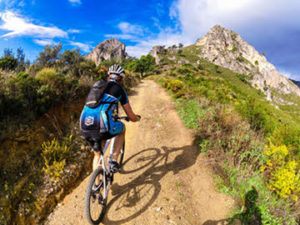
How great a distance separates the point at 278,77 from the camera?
124 m

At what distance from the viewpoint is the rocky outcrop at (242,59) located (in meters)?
110

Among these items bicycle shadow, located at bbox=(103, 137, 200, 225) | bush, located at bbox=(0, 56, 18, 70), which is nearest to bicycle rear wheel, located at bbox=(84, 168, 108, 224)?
bicycle shadow, located at bbox=(103, 137, 200, 225)

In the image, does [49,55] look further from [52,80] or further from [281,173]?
[281,173]

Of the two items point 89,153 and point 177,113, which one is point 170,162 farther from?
point 177,113

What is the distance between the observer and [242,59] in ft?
407

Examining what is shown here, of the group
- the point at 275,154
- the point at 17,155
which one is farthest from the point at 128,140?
the point at 275,154

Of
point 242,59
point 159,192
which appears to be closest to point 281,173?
point 159,192

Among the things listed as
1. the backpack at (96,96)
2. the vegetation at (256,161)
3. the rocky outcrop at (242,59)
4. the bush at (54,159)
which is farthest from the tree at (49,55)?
the rocky outcrop at (242,59)

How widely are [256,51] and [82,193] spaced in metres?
188

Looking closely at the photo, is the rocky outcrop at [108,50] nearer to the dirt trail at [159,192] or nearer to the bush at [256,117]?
the bush at [256,117]

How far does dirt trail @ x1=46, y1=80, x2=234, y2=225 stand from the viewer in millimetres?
2701

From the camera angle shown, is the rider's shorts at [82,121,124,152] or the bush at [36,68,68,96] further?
the bush at [36,68,68,96]

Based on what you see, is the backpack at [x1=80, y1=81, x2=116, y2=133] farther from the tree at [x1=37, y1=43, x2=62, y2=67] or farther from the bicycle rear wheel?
the tree at [x1=37, y1=43, x2=62, y2=67]

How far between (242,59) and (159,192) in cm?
15571
